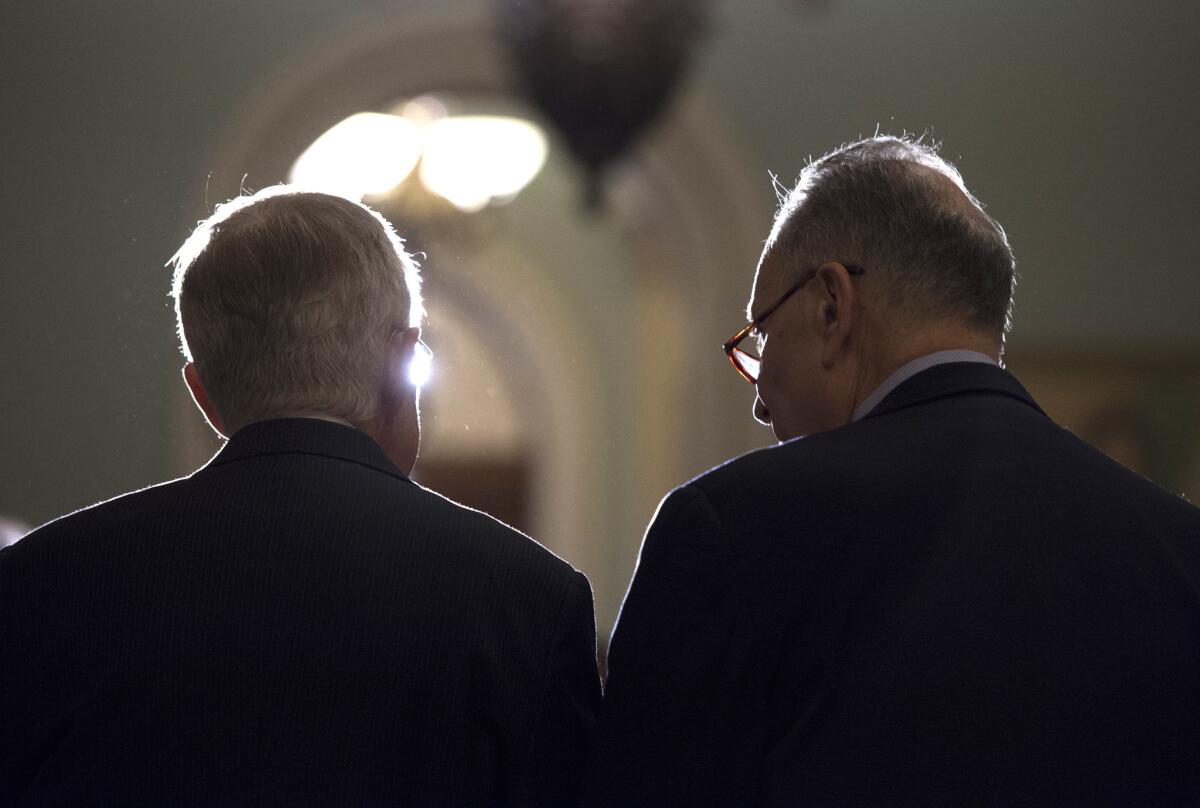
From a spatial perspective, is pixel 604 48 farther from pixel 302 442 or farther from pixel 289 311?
pixel 302 442

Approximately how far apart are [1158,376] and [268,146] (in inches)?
127

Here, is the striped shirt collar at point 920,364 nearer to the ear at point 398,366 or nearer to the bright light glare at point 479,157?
the ear at point 398,366

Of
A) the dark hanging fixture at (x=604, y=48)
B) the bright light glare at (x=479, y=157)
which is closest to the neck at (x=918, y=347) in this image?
the dark hanging fixture at (x=604, y=48)

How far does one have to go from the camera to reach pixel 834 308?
1.74 meters

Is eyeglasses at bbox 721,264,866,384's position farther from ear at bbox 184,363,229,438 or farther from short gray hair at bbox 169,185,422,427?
ear at bbox 184,363,229,438

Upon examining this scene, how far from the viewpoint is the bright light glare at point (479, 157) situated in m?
5.30

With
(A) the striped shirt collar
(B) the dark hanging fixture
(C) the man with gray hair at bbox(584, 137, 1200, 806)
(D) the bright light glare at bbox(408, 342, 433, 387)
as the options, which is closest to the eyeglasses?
(A) the striped shirt collar

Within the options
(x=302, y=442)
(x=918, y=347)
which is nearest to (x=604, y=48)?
(x=918, y=347)

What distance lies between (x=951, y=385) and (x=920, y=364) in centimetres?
7

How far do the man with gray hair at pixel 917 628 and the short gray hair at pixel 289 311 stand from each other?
0.43 meters

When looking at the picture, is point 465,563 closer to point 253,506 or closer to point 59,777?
point 253,506

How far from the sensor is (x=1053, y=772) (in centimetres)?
136

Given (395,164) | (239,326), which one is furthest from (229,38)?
(239,326)

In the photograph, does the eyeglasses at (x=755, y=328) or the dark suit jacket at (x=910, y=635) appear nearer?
the dark suit jacket at (x=910, y=635)
